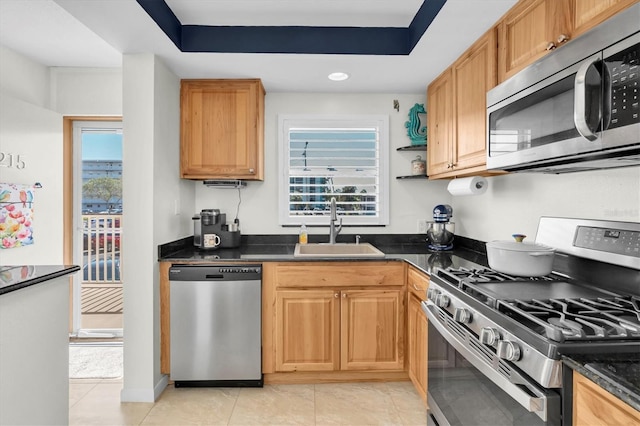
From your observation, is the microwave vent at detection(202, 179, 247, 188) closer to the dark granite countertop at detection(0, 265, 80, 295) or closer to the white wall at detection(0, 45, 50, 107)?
the dark granite countertop at detection(0, 265, 80, 295)

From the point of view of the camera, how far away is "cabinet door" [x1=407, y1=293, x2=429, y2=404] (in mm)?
2143

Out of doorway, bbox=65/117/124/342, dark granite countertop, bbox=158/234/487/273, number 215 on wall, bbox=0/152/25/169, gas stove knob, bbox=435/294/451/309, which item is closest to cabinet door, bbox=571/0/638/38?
gas stove knob, bbox=435/294/451/309

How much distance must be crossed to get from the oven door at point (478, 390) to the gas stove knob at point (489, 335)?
0.05 metres

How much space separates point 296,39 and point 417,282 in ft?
5.63

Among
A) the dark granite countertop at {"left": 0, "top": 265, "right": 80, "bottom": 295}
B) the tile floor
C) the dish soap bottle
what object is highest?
the dish soap bottle

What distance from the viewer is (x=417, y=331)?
2.27m

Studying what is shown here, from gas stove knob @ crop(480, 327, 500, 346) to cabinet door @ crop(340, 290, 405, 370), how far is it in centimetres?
128

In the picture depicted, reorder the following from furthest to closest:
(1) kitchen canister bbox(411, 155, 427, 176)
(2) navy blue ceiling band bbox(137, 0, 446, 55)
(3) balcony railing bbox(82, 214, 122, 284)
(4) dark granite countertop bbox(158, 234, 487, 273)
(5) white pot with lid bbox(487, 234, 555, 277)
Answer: (3) balcony railing bbox(82, 214, 122, 284), (1) kitchen canister bbox(411, 155, 427, 176), (4) dark granite countertop bbox(158, 234, 487, 273), (2) navy blue ceiling band bbox(137, 0, 446, 55), (5) white pot with lid bbox(487, 234, 555, 277)

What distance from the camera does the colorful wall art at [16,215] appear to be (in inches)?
109

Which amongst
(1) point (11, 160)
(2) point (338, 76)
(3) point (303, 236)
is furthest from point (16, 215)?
(2) point (338, 76)

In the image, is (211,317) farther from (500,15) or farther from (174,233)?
(500,15)

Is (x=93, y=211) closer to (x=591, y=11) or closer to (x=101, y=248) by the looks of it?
(x=101, y=248)

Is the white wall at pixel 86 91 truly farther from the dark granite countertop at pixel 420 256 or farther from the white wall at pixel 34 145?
the dark granite countertop at pixel 420 256

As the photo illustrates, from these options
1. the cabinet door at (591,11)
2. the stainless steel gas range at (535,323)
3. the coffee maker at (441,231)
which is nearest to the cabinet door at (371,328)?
the coffee maker at (441,231)
